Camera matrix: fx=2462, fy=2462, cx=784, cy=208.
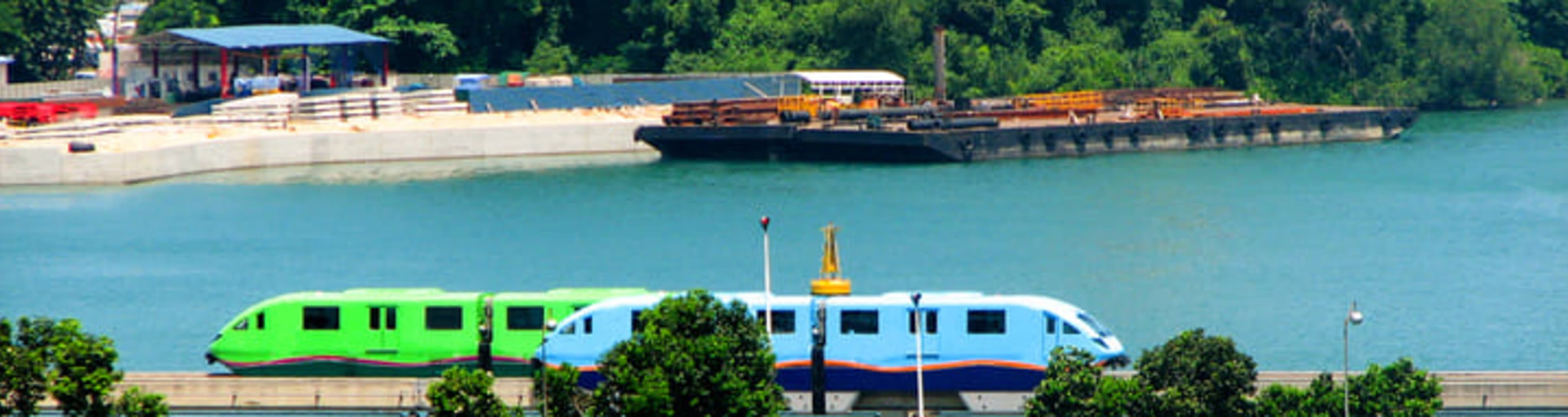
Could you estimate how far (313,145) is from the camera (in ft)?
303

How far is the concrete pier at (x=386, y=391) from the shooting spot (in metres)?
34.8

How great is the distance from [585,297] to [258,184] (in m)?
46.0

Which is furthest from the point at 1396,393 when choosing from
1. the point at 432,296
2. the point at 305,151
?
the point at 305,151

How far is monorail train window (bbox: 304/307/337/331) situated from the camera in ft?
135

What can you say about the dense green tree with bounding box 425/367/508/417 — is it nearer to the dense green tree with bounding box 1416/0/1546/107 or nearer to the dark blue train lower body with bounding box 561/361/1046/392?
the dark blue train lower body with bounding box 561/361/1046/392

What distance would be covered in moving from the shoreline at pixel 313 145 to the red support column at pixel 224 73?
18.6 ft

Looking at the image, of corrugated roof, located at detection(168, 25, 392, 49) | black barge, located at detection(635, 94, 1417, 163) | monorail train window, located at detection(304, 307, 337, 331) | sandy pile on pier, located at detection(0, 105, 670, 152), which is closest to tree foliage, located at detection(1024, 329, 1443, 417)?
monorail train window, located at detection(304, 307, 337, 331)

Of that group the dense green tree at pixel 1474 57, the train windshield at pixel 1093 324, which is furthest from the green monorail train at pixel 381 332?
the dense green tree at pixel 1474 57

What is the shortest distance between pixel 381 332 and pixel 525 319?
252 cm

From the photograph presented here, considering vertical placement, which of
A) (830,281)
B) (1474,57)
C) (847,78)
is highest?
(1474,57)

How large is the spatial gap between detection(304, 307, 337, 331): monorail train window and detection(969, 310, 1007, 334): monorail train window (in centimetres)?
1075

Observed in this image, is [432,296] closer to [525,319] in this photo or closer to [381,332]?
[381,332]

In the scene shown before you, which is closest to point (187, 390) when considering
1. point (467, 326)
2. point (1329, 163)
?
point (467, 326)

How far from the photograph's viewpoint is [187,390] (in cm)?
3716
